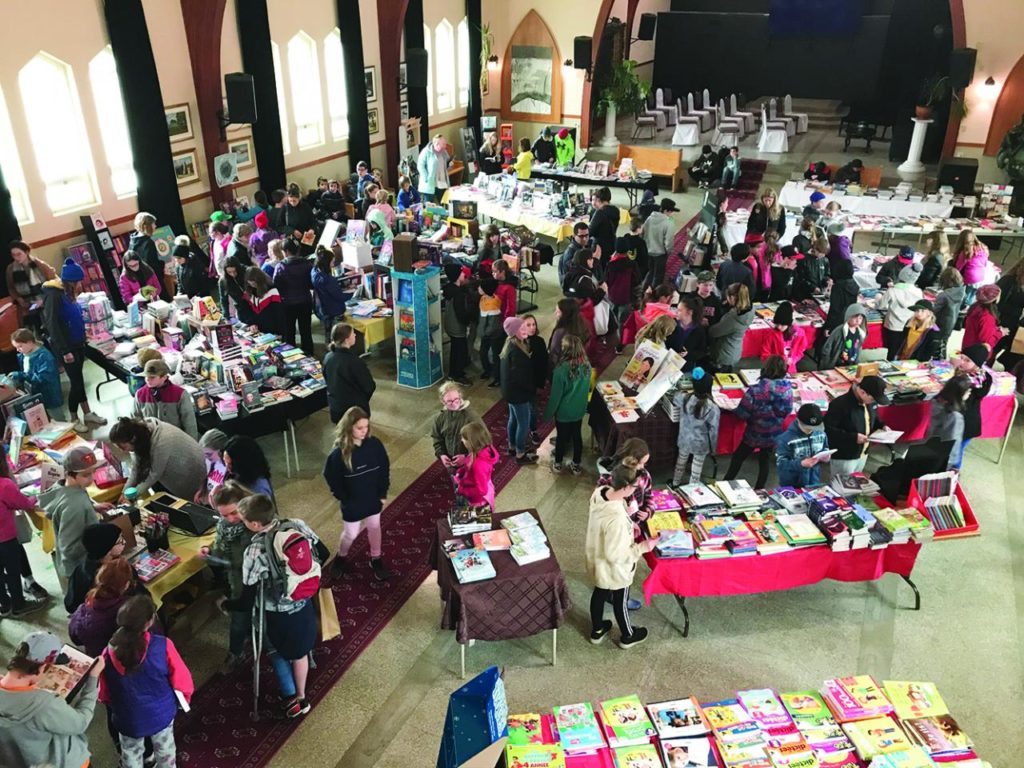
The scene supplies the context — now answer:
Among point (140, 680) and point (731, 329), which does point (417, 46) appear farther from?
point (140, 680)

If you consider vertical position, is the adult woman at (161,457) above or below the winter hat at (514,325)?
below

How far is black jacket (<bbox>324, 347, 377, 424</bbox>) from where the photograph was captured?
6.67m

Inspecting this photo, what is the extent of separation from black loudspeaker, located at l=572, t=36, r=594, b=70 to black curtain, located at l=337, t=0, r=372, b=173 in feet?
15.2

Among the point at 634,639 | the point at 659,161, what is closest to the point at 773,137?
the point at 659,161

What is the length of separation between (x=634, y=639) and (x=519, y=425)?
2450 mm

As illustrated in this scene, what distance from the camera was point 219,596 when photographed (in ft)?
18.6

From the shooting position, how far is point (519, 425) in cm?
727

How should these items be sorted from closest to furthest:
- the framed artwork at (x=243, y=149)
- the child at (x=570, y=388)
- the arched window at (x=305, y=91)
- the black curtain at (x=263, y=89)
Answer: the child at (x=570, y=388) → the black curtain at (x=263, y=89) → the framed artwork at (x=243, y=149) → the arched window at (x=305, y=91)

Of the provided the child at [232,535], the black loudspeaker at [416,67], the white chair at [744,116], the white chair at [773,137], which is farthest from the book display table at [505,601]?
the white chair at [744,116]

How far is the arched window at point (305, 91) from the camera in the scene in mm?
13641

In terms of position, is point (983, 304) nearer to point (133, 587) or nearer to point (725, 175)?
point (133, 587)

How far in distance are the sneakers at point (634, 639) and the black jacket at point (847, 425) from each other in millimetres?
2014

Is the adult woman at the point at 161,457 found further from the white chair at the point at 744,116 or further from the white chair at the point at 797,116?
the white chair at the point at 797,116

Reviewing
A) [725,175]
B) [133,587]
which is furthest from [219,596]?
[725,175]
